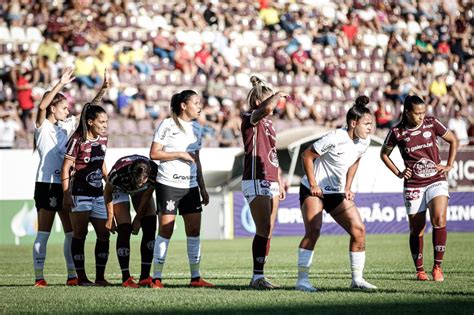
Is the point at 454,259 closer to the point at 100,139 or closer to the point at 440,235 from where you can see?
the point at 440,235

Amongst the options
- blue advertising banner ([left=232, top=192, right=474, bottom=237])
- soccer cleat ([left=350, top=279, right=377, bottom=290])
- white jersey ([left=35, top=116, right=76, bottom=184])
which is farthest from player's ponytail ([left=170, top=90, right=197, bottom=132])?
blue advertising banner ([left=232, top=192, right=474, bottom=237])

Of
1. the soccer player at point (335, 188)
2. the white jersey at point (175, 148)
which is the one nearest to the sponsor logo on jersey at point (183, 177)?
the white jersey at point (175, 148)

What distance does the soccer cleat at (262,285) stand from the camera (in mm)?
11078

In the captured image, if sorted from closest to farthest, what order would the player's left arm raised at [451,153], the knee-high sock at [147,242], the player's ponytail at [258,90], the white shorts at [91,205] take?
the player's ponytail at [258,90], the knee-high sock at [147,242], the white shorts at [91,205], the player's left arm raised at [451,153]

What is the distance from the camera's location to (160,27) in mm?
29438

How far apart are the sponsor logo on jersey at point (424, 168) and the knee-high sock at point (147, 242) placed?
11.4 ft

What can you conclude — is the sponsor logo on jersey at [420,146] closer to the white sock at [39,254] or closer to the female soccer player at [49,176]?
the female soccer player at [49,176]

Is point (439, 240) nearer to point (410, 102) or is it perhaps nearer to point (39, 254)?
point (410, 102)

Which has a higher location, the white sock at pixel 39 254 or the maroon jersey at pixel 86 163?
the maroon jersey at pixel 86 163

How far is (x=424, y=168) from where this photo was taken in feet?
41.7

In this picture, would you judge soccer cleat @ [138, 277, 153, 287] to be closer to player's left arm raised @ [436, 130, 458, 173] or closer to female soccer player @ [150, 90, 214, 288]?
female soccer player @ [150, 90, 214, 288]

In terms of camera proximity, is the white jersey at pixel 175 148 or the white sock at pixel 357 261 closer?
the white sock at pixel 357 261

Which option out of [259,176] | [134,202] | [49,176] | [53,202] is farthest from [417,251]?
[49,176]

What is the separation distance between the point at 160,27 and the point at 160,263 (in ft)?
61.9
